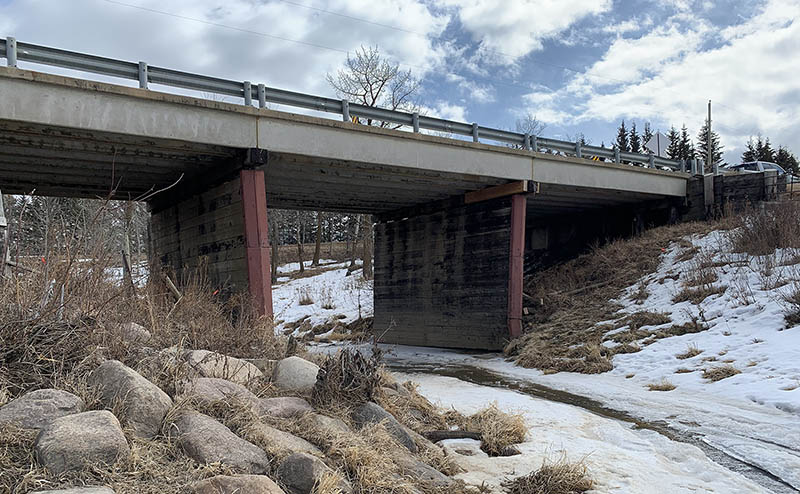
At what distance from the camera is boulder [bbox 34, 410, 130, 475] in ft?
10.3

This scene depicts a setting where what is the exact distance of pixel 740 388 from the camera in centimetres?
868

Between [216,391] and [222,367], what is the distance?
0.83m

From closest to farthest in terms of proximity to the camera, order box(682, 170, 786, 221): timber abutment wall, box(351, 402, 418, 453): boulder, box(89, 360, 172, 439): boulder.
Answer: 1. box(89, 360, 172, 439): boulder
2. box(351, 402, 418, 453): boulder
3. box(682, 170, 786, 221): timber abutment wall

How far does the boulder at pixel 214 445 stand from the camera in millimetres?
3688

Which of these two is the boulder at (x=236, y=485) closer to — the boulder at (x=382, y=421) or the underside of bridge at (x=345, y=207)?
the boulder at (x=382, y=421)

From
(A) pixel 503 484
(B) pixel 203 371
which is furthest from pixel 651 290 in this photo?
(B) pixel 203 371

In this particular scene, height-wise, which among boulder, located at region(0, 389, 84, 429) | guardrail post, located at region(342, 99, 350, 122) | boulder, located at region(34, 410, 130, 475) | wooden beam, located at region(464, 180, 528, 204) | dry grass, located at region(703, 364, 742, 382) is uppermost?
guardrail post, located at region(342, 99, 350, 122)

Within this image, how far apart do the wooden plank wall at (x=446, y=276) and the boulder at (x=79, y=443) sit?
442 inches

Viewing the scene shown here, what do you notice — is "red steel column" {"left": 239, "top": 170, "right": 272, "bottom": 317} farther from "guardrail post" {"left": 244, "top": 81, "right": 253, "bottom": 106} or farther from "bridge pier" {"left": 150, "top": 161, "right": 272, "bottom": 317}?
"guardrail post" {"left": 244, "top": 81, "right": 253, "bottom": 106}

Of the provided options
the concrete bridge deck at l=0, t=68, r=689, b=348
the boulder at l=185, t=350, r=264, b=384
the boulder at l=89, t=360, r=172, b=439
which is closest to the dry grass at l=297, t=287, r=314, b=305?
the concrete bridge deck at l=0, t=68, r=689, b=348

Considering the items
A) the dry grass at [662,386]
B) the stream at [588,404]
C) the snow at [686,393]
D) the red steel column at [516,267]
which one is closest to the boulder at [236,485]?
the snow at [686,393]

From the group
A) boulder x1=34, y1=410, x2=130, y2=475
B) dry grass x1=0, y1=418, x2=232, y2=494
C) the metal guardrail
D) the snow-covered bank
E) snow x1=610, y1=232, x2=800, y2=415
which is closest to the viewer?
dry grass x1=0, y1=418, x2=232, y2=494

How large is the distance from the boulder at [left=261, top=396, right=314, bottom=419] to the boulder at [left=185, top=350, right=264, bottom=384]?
432 mm

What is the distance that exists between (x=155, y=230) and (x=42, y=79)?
25.8ft
